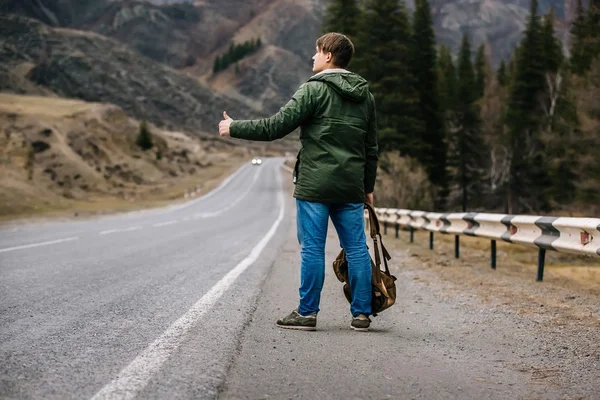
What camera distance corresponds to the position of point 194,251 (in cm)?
1079

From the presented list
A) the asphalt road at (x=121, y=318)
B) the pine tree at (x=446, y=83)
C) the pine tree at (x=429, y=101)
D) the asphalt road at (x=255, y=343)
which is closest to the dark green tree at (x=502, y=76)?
the pine tree at (x=446, y=83)

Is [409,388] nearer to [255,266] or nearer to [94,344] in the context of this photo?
[94,344]

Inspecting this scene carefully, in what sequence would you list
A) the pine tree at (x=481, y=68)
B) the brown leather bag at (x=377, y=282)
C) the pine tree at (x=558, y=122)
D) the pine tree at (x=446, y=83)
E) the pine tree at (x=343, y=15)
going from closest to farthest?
1. the brown leather bag at (x=377, y=282)
2. the pine tree at (x=558, y=122)
3. the pine tree at (x=343, y=15)
4. the pine tree at (x=446, y=83)
5. the pine tree at (x=481, y=68)

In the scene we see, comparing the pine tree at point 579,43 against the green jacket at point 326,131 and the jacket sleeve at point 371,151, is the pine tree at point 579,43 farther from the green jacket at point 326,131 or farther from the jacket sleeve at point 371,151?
the green jacket at point 326,131

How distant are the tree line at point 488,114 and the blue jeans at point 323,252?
2499 centimetres

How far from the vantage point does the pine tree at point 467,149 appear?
43.0 meters

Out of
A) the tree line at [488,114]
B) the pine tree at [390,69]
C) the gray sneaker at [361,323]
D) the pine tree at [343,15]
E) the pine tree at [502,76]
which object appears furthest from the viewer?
the pine tree at [502,76]

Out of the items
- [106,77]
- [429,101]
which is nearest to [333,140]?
[429,101]

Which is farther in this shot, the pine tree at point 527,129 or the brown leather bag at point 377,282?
the pine tree at point 527,129

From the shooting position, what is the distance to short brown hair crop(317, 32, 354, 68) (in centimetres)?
483

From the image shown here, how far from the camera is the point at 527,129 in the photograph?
42.8m

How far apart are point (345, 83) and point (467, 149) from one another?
40.3 meters

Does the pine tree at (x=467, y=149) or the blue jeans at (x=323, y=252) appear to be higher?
the pine tree at (x=467, y=149)

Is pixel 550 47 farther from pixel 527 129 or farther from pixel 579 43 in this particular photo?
pixel 527 129
